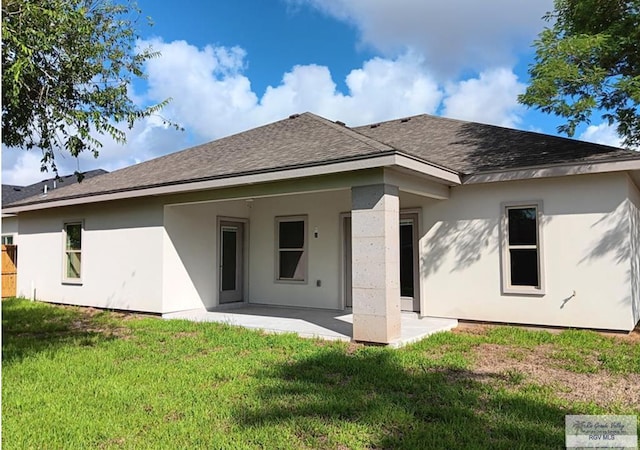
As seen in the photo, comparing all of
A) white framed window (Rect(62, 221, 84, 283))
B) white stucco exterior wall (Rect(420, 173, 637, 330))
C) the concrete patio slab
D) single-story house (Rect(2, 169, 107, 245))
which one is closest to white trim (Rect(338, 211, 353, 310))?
the concrete patio slab

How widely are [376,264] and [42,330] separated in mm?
6872

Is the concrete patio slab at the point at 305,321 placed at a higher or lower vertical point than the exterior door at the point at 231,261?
lower

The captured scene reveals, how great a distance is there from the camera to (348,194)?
34.7 feet

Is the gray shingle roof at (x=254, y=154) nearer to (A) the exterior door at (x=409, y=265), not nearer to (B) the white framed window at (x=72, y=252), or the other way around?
(B) the white framed window at (x=72, y=252)

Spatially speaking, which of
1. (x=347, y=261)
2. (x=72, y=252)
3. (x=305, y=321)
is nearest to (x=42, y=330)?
(x=72, y=252)

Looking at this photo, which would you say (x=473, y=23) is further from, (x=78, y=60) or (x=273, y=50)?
(x=78, y=60)

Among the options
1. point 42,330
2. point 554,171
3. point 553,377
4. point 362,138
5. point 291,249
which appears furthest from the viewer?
point 291,249

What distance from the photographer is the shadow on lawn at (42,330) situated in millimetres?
7297

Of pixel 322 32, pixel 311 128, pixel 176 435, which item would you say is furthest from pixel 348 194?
pixel 322 32

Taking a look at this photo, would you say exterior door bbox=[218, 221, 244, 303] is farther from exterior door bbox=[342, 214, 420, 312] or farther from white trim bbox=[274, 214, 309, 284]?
exterior door bbox=[342, 214, 420, 312]

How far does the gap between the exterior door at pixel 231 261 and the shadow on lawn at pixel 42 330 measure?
3206 millimetres

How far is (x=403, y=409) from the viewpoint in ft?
14.5

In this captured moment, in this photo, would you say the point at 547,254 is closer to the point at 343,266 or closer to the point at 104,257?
the point at 343,266

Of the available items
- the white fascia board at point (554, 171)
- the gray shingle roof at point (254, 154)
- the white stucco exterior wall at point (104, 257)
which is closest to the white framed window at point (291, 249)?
the gray shingle roof at point (254, 154)
